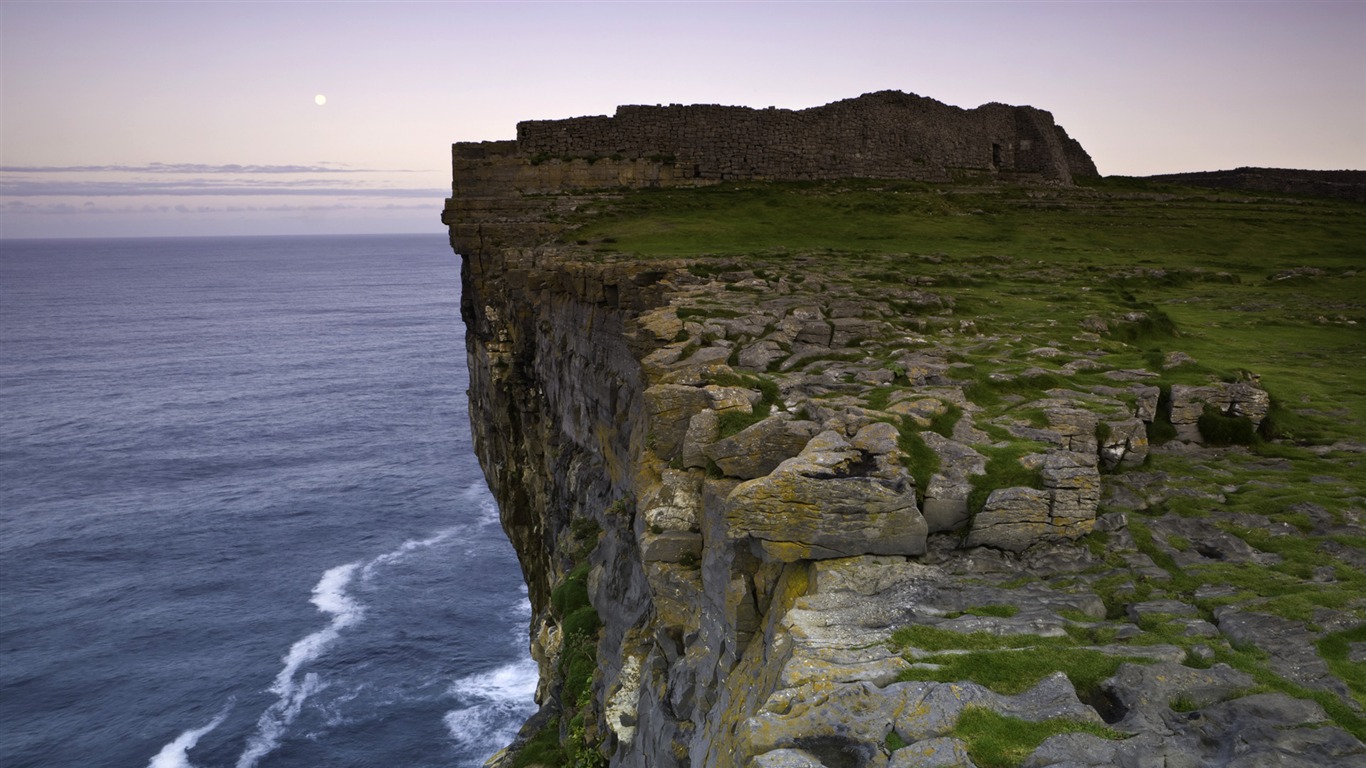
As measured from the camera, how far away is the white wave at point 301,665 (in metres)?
36.2

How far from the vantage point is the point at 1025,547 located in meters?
10.8

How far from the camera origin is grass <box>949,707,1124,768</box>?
23.9 ft

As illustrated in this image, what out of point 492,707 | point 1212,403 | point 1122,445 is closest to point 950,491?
point 1122,445

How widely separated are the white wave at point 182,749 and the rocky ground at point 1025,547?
1145 inches

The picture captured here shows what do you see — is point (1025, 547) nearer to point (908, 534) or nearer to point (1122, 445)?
point (908, 534)

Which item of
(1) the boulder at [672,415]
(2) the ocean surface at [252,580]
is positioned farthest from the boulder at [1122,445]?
(2) the ocean surface at [252,580]

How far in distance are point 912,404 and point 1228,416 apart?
16.8ft

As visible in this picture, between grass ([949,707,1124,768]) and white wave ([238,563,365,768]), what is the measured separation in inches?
1352

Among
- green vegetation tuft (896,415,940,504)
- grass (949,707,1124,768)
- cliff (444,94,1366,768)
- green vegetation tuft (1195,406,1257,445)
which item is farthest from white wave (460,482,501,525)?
grass (949,707,1124,768)

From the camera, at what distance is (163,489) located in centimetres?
6431

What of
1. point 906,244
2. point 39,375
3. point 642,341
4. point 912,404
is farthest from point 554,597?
point 39,375

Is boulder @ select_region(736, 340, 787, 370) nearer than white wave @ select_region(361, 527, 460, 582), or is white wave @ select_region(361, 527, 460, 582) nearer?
boulder @ select_region(736, 340, 787, 370)

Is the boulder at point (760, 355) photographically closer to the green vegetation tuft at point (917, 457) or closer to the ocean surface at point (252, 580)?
the green vegetation tuft at point (917, 457)

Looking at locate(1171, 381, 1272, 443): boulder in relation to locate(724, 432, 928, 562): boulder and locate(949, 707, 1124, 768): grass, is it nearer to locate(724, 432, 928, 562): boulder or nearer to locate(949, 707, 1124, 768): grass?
locate(724, 432, 928, 562): boulder
